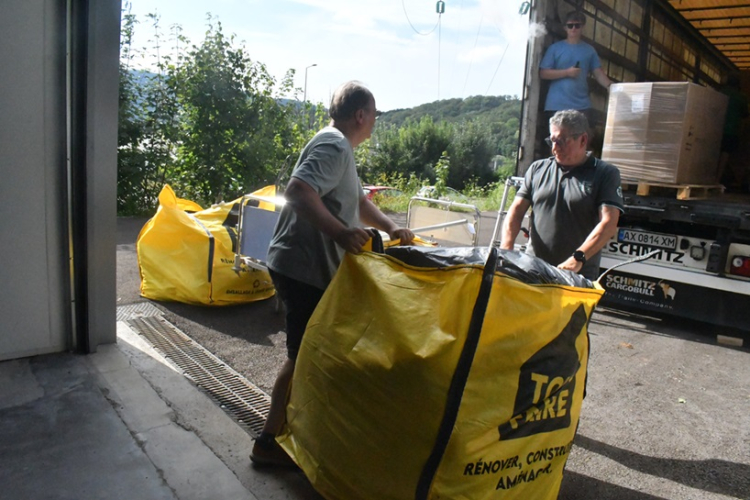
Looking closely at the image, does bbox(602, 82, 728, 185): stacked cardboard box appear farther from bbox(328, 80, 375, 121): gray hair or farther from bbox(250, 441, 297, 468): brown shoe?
bbox(250, 441, 297, 468): brown shoe

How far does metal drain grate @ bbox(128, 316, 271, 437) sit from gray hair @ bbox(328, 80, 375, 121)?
1.68 m

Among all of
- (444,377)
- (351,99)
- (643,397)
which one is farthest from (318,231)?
(643,397)

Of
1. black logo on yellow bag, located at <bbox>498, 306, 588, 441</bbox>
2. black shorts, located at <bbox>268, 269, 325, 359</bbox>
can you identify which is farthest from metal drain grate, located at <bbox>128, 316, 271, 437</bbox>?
black logo on yellow bag, located at <bbox>498, 306, 588, 441</bbox>

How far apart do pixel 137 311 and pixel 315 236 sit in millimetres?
2866

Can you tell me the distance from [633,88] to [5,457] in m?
5.08

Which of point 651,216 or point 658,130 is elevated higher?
point 658,130

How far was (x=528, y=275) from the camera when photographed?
2129 mm

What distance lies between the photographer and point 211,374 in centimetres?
365

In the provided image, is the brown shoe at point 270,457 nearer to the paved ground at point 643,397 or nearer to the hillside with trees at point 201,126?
the paved ground at point 643,397

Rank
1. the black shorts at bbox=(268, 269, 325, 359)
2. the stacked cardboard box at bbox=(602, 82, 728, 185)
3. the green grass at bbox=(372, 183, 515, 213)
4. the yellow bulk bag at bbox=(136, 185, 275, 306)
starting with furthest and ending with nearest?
the green grass at bbox=(372, 183, 515, 213) < the yellow bulk bag at bbox=(136, 185, 275, 306) < the stacked cardboard box at bbox=(602, 82, 728, 185) < the black shorts at bbox=(268, 269, 325, 359)

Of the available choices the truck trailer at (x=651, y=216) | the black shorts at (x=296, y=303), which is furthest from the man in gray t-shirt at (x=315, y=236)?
the truck trailer at (x=651, y=216)

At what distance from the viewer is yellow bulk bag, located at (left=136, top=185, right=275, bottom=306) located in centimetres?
486

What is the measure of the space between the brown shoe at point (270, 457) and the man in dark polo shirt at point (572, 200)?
168 centimetres

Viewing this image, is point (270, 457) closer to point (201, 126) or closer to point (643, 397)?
point (643, 397)
